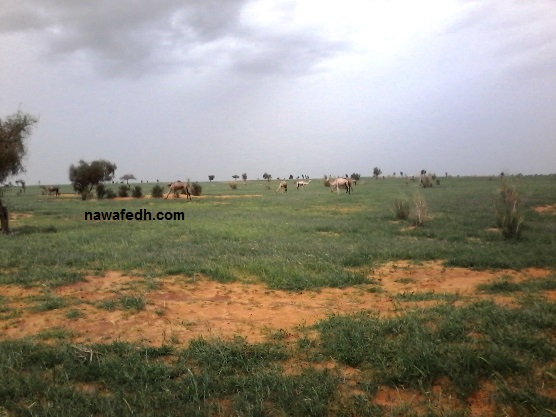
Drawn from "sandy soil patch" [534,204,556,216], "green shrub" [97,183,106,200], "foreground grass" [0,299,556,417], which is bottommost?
"foreground grass" [0,299,556,417]

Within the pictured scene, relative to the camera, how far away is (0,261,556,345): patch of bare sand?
5727 mm

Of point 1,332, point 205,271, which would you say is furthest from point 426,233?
point 1,332

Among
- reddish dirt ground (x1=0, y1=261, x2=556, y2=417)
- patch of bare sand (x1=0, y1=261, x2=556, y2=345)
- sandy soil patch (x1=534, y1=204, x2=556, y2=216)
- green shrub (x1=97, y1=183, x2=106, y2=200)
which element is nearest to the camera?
reddish dirt ground (x1=0, y1=261, x2=556, y2=417)

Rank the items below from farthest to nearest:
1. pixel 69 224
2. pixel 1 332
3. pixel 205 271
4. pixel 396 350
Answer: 1. pixel 69 224
2. pixel 205 271
3. pixel 1 332
4. pixel 396 350

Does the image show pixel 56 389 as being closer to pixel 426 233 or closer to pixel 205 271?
pixel 205 271

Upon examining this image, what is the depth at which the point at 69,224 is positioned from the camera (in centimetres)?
1903

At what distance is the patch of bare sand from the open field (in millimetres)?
39

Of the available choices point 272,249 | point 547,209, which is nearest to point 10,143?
point 272,249

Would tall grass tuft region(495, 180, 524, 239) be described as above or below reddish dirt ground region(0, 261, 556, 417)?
above

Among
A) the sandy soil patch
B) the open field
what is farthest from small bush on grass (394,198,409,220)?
the open field

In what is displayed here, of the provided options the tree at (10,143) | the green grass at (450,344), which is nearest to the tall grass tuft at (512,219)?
the green grass at (450,344)

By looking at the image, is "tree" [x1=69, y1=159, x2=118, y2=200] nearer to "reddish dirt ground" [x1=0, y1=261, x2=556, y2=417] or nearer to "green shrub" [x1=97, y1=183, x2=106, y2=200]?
"green shrub" [x1=97, y1=183, x2=106, y2=200]

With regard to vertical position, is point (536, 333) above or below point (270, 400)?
above

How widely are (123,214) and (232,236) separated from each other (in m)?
12.0
